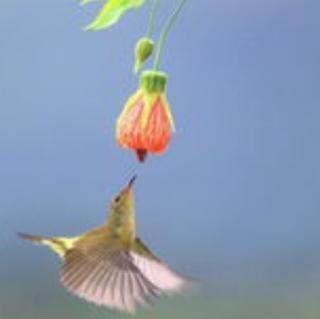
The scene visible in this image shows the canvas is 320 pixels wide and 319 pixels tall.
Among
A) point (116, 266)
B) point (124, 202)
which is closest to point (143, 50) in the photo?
point (124, 202)

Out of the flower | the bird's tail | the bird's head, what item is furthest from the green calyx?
the bird's tail

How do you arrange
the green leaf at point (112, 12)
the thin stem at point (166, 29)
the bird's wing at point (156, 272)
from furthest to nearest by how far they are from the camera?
the bird's wing at point (156, 272) → the green leaf at point (112, 12) → the thin stem at point (166, 29)

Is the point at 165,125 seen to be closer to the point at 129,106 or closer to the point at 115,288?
the point at 129,106

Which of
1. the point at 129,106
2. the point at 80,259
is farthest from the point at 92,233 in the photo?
the point at 129,106

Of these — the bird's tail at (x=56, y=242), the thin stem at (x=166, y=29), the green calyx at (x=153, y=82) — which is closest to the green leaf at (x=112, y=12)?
the thin stem at (x=166, y=29)

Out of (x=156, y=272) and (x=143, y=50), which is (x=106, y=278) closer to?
(x=156, y=272)

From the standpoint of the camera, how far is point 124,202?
1.64m

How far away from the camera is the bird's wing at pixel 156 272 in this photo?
1.59 metres

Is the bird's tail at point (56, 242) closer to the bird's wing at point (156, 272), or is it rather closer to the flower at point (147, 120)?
the bird's wing at point (156, 272)

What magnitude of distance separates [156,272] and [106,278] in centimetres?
7

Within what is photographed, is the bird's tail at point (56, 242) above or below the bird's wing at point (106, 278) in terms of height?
above

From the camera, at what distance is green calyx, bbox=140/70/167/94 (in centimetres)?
165

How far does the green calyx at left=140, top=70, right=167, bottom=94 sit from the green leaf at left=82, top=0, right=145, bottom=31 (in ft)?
0.50

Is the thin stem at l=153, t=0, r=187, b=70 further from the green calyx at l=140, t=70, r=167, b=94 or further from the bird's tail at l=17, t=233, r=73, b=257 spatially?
the bird's tail at l=17, t=233, r=73, b=257
